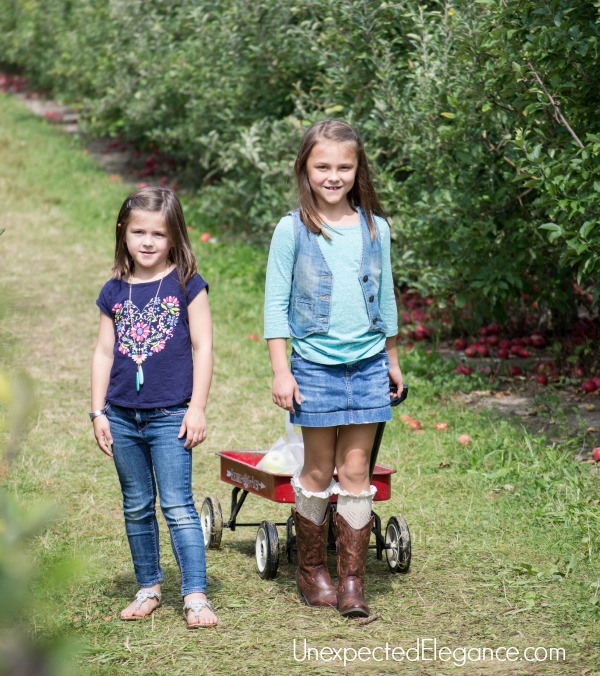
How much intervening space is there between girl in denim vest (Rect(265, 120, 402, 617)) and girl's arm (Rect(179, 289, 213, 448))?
221 millimetres

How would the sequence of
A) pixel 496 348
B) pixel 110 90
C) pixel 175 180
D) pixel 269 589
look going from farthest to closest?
1. pixel 175 180
2. pixel 110 90
3. pixel 496 348
4. pixel 269 589

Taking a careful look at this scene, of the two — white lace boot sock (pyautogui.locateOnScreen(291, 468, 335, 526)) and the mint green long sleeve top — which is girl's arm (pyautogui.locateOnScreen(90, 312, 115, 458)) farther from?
white lace boot sock (pyautogui.locateOnScreen(291, 468, 335, 526))

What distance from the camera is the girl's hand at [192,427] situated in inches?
131

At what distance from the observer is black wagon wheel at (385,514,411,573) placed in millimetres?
3848

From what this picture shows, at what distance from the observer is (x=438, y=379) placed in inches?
258

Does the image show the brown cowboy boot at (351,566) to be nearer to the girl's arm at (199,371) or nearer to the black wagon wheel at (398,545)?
the black wagon wheel at (398,545)

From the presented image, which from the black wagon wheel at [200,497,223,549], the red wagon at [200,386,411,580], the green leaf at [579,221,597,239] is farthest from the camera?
the green leaf at [579,221,597,239]

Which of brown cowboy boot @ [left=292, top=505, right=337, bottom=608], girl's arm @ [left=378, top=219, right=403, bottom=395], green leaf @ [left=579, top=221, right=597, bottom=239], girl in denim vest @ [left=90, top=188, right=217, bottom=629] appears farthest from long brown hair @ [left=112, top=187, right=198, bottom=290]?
green leaf @ [left=579, top=221, right=597, bottom=239]

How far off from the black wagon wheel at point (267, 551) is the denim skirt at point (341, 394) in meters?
0.58

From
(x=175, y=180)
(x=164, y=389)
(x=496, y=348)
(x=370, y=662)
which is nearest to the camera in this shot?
(x=370, y=662)

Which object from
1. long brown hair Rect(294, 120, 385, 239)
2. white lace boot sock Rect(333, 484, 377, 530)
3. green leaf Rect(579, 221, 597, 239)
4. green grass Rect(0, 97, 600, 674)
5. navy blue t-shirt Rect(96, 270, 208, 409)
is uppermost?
long brown hair Rect(294, 120, 385, 239)

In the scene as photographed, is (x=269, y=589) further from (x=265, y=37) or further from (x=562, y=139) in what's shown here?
(x=265, y=37)

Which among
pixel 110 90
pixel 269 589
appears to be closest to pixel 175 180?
pixel 110 90

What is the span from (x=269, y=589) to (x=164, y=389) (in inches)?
38.3
